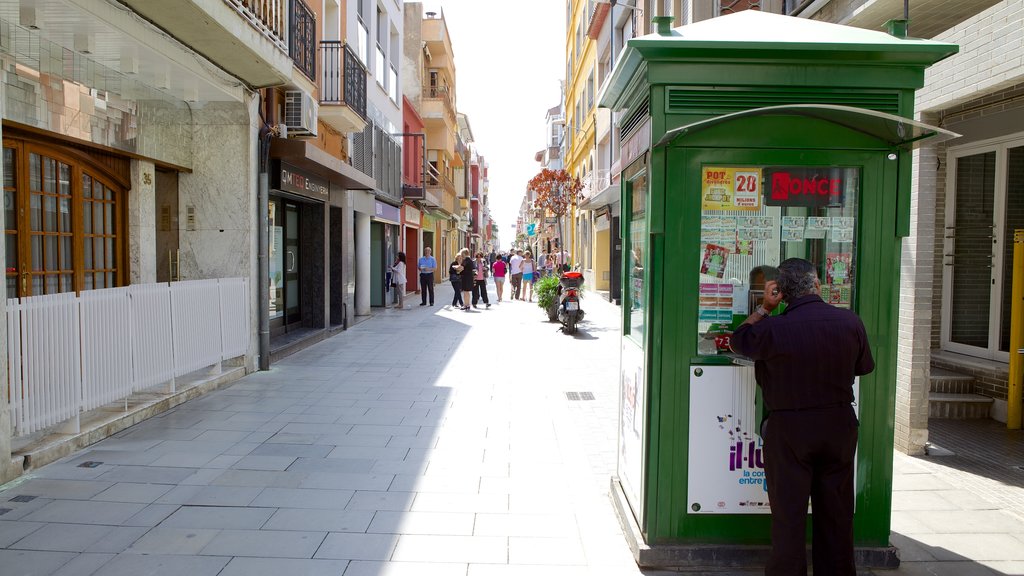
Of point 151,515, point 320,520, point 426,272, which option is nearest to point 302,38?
point 151,515

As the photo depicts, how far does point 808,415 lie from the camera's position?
10.5ft

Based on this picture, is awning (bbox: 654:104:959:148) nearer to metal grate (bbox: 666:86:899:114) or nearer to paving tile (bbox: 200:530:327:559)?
metal grate (bbox: 666:86:899:114)

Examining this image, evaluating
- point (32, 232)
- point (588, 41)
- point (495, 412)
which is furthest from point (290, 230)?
point (588, 41)

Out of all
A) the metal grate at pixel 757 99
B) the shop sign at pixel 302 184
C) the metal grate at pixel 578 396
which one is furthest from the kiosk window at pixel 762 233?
the shop sign at pixel 302 184

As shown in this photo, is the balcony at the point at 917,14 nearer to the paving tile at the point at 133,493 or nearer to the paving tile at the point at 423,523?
the paving tile at the point at 423,523

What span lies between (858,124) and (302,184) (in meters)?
9.51

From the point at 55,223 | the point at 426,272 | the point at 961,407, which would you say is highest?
the point at 55,223

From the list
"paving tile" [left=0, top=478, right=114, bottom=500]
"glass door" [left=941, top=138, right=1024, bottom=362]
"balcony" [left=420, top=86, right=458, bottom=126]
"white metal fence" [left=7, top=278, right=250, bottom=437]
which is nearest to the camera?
"paving tile" [left=0, top=478, right=114, bottom=500]

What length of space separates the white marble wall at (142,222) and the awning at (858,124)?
23.6 feet

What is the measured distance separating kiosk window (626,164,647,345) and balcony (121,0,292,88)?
4.63 meters

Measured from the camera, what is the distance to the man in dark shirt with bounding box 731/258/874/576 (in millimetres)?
3195

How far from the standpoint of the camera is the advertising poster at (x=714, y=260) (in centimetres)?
378

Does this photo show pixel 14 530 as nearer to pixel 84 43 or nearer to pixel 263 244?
pixel 84 43

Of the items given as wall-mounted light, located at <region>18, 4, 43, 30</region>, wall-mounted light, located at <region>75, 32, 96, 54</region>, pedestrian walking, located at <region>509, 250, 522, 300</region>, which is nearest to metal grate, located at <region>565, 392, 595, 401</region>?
wall-mounted light, located at <region>75, 32, 96, 54</region>
